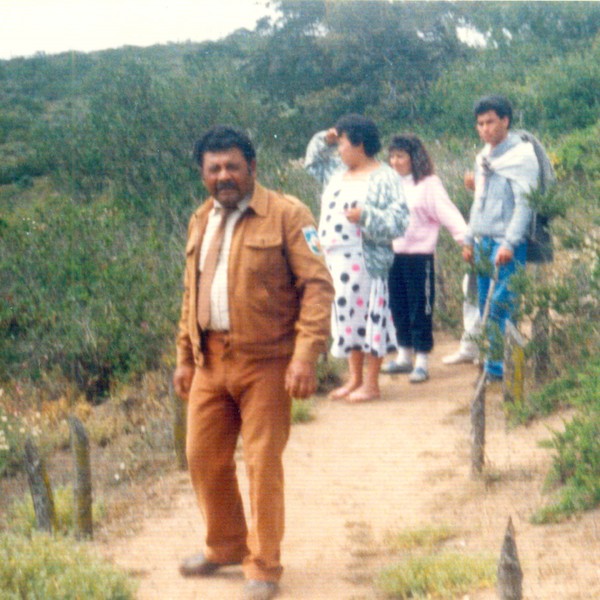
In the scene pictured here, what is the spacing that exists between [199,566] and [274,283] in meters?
1.26

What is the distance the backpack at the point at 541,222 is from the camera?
6.37 meters

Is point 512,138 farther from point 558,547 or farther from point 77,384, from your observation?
point 77,384

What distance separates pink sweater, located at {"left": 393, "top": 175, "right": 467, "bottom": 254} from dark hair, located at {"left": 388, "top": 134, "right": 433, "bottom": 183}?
0.06m

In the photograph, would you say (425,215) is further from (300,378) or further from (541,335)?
(300,378)

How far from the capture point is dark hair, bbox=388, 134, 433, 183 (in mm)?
7137

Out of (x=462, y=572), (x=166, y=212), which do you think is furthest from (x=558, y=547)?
(x=166, y=212)

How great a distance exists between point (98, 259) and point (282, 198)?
23.8 ft

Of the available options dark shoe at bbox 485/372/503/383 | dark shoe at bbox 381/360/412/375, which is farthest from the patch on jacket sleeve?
dark shoe at bbox 381/360/412/375

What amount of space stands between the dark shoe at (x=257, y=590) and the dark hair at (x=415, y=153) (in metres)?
3.83

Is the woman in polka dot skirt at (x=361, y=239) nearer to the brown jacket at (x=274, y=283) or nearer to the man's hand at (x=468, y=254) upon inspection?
the man's hand at (x=468, y=254)

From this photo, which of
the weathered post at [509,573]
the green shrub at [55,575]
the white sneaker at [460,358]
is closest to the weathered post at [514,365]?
the white sneaker at [460,358]

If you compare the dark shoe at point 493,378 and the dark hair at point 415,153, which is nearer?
the dark shoe at point 493,378

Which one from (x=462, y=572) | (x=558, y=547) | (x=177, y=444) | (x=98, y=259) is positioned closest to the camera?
(x=462, y=572)

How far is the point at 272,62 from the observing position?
23.0 meters
